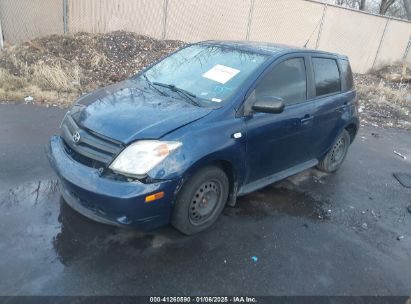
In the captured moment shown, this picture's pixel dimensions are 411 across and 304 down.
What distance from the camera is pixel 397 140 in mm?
8188

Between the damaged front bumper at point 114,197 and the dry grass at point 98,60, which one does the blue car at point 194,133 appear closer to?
the damaged front bumper at point 114,197

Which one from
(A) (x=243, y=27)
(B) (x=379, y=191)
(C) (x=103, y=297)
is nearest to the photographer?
(C) (x=103, y=297)

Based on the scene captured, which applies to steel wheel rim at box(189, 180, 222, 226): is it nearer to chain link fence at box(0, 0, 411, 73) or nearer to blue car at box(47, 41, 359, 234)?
blue car at box(47, 41, 359, 234)

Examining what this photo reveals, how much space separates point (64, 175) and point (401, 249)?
3572 mm

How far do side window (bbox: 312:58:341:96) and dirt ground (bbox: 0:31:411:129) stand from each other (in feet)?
15.4

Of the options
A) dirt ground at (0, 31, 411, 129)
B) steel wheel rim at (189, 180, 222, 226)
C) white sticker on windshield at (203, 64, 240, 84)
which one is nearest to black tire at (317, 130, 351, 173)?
white sticker on windshield at (203, 64, 240, 84)

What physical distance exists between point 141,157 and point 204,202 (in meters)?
0.88

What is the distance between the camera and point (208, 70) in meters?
4.01

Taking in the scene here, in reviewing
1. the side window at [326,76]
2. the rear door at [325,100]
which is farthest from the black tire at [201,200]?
the side window at [326,76]

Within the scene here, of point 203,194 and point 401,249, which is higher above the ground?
point 203,194

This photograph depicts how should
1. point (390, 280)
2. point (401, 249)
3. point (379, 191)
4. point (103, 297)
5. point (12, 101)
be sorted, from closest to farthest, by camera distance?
point (103, 297) < point (390, 280) < point (401, 249) < point (379, 191) < point (12, 101)

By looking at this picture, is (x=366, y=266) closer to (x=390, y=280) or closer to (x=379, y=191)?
(x=390, y=280)

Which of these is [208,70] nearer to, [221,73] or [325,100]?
[221,73]

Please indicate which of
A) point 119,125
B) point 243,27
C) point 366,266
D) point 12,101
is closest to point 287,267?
point 366,266
